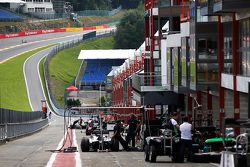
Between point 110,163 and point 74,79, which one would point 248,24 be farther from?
point 74,79

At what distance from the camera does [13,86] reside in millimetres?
148750

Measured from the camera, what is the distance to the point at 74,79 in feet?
565

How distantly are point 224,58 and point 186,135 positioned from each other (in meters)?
9.99

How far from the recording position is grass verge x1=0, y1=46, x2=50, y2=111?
13625 centimetres

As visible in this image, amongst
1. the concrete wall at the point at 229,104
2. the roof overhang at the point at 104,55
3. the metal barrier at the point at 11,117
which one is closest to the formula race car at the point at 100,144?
the concrete wall at the point at 229,104

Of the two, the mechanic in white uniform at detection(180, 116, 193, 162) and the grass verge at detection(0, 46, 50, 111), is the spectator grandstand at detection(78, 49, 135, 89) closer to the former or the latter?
the grass verge at detection(0, 46, 50, 111)

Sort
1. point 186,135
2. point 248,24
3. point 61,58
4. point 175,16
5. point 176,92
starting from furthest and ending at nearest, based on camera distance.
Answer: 1. point 61,58
2. point 175,16
3. point 176,92
4. point 248,24
5. point 186,135

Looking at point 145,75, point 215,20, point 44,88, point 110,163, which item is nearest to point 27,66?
point 44,88

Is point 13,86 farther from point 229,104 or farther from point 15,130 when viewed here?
point 229,104

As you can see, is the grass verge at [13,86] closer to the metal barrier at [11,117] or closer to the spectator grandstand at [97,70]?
the spectator grandstand at [97,70]

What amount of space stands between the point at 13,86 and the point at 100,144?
347 ft

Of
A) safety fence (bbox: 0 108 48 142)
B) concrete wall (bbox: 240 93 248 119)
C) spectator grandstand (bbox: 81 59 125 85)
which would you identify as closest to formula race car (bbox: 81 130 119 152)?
concrete wall (bbox: 240 93 248 119)

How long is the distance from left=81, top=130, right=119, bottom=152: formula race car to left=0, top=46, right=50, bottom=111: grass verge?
8524 cm

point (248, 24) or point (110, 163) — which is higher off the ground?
point (248, 24)
